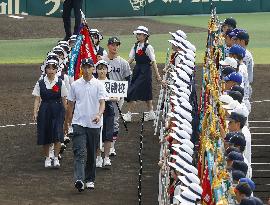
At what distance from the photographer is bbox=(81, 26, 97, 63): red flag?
2114 centimetres

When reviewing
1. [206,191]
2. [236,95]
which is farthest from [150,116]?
[206,191]

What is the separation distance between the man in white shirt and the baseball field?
17.9 inches

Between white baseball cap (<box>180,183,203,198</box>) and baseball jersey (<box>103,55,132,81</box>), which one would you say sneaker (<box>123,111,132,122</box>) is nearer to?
baseball jersey (<box>103,55,132,81</box>)

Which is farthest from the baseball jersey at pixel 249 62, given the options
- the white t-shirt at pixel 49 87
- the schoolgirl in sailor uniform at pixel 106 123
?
the white t-shirt at pixel 49 87

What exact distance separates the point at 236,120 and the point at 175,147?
4.69ft

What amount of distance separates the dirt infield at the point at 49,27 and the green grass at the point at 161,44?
576 mm

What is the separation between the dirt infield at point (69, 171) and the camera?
17.1m

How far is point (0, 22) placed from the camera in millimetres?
40531

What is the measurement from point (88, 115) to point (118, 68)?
3907 millimetres

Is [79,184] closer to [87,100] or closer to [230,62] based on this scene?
[87,100]

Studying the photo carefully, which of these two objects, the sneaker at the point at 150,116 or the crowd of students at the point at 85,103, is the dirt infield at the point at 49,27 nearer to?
the sneaker at the point at 150,116

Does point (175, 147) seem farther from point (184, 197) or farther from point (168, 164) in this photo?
point (184, 197)

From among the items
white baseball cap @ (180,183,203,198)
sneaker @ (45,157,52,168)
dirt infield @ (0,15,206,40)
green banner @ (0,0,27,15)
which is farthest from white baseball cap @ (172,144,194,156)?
green banner @ (0,0,27,15)

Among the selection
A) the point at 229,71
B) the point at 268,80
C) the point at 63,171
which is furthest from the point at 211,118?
the point at 268,80
